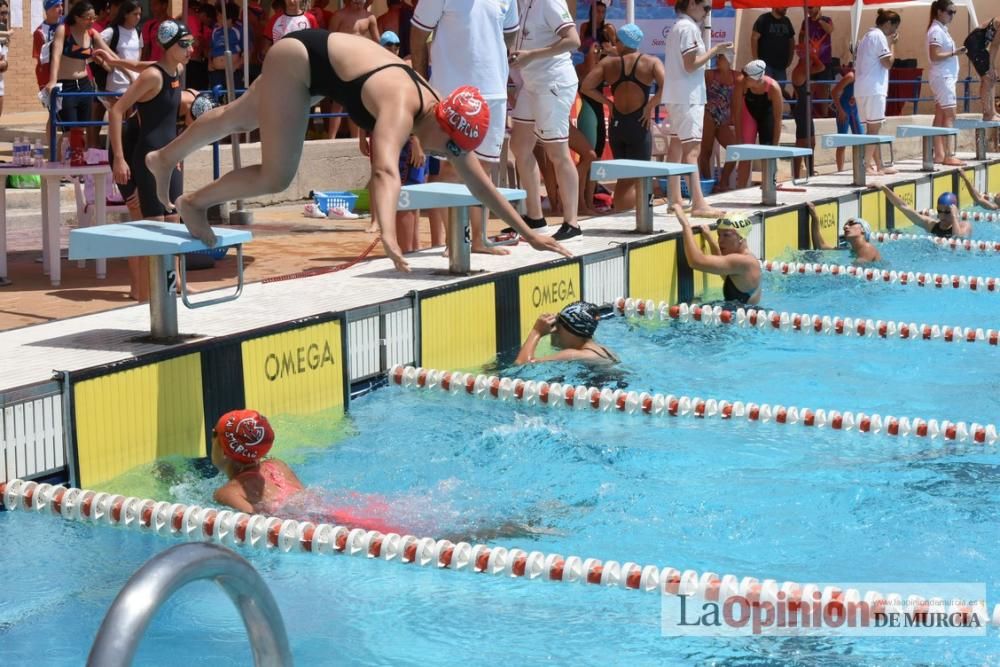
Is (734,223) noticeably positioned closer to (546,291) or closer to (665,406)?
(546,291)

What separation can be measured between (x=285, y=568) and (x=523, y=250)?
14.4 ft

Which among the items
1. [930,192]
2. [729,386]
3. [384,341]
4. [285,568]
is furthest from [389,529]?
[930,192]

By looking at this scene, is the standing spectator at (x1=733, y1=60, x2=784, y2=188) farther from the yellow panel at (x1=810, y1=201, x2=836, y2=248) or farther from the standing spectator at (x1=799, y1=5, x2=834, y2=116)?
the standing spectator at (x1=799, y1=5, x2=834, y2=116)

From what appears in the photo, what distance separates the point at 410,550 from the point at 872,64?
10.3 meters

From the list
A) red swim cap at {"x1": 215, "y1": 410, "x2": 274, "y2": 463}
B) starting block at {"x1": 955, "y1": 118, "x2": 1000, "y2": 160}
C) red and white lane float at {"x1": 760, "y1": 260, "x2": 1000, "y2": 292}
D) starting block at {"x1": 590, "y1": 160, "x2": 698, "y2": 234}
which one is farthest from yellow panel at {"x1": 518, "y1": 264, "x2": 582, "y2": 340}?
starting block at {"x1": 955, "y1": 118, "x2": 1000, "y2": 160}

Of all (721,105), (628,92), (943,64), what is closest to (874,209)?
(721,105)

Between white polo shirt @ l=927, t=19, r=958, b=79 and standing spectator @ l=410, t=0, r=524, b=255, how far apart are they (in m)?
7.70

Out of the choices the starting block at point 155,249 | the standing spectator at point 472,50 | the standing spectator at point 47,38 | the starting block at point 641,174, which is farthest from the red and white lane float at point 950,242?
the starting block at point 155,249

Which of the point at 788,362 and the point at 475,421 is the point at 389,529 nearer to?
the point at 475,421

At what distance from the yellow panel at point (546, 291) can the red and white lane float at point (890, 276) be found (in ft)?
6.32

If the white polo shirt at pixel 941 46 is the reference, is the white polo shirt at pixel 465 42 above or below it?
below

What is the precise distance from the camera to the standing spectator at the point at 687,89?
9.83 m

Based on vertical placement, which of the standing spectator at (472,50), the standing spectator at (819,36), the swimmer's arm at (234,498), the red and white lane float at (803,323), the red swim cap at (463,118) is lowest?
the swimmer's arm at (234,498)

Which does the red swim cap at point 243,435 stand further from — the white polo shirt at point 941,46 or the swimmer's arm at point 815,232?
the white polo shirt at point 941,46
